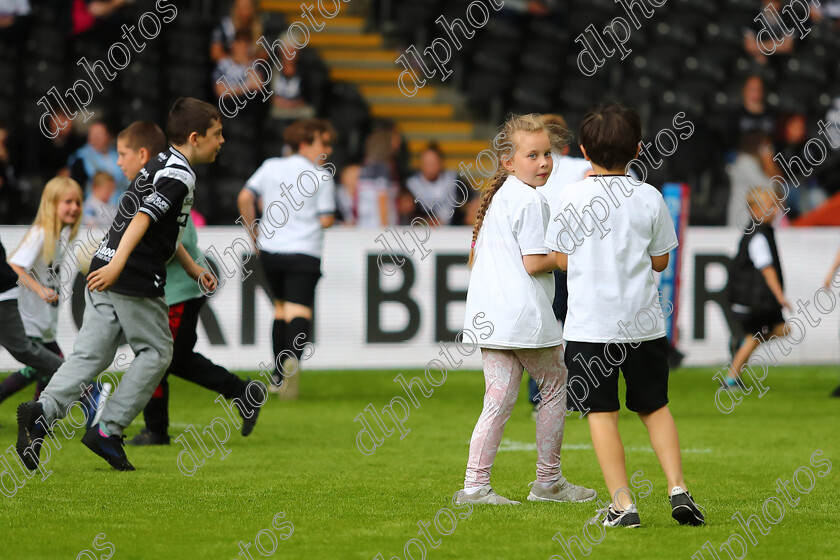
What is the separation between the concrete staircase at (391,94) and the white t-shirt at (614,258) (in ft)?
41.8

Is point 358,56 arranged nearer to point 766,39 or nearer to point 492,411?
point 766,39

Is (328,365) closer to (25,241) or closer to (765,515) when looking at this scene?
(25,241)

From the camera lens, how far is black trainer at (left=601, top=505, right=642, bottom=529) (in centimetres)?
467

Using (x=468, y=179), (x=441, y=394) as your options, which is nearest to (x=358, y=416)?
(x=441, y=394)

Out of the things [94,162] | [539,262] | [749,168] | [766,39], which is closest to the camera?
[539,262]

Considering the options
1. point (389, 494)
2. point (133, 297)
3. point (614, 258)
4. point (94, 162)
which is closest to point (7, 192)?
point (94, 162)

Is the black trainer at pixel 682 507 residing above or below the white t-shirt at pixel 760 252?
above

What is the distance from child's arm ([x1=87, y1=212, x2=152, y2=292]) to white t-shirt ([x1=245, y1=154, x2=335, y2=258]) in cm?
359

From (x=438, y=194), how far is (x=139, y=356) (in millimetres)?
8313

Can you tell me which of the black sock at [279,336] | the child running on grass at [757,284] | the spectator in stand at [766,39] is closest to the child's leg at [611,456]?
the black sock at [279,336]

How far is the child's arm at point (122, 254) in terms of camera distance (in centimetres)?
579

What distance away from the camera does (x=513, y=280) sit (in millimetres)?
5121

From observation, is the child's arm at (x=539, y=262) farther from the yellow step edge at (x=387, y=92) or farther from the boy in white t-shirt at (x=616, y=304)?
the yellow step edge at (x=387, y=92)

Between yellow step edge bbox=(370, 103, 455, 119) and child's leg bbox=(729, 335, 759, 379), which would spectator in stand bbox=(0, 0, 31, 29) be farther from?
child's leg bbox=(729, 335, 759, 379)
